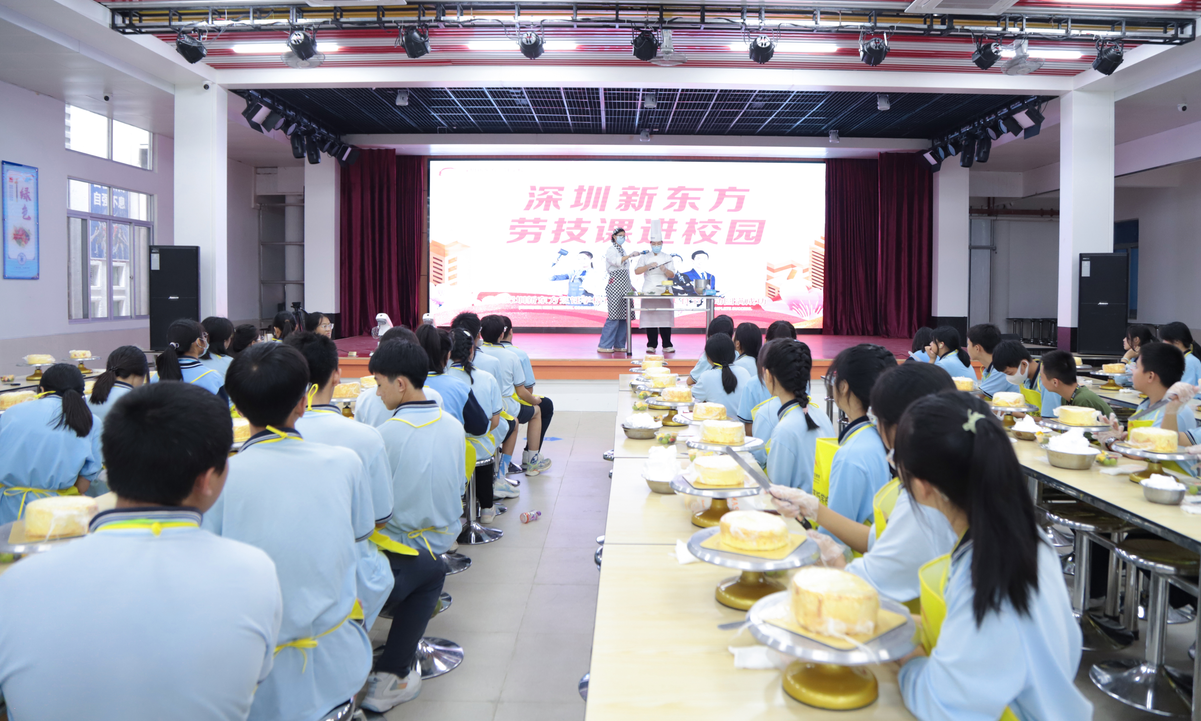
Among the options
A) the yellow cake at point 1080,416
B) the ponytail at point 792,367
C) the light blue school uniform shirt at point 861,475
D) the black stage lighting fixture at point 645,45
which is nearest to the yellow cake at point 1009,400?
the yellow cake at point 1080,416

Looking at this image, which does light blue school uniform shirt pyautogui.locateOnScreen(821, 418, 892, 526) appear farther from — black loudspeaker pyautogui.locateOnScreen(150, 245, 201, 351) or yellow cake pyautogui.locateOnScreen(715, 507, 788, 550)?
black loudspeaker pyautogui.locateOnScreen(150, 245, 201, 351)

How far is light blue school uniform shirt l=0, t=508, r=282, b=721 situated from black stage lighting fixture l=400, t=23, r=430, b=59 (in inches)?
225

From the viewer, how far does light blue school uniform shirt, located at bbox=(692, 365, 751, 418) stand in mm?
3910

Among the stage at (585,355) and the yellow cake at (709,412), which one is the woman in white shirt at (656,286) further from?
the yellow cake at (709,412)

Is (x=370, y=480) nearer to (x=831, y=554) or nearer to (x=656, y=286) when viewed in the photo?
(x=831, y=554)

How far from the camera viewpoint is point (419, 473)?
240cm

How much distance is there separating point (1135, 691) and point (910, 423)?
6.54 ft

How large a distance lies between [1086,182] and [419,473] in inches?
308

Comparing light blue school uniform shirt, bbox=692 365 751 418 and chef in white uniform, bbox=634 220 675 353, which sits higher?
chef in white uniform, bbox=634 220 675 353

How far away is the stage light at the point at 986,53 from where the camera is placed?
20.0 ft

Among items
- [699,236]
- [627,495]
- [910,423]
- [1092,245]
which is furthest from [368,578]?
[699,236]

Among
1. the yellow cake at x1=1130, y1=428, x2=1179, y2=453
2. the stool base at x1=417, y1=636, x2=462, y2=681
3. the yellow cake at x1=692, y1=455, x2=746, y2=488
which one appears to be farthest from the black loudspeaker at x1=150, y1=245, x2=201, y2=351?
A: the yellow cake at x1=1130, y1=428, x2=1179, y2=453

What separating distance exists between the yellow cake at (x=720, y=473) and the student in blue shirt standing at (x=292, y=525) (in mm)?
868

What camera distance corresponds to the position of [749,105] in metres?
8.89
